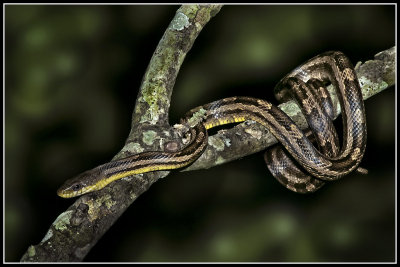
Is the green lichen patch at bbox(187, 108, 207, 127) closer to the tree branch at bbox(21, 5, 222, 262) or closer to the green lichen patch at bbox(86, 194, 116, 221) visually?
the tree branch at bbox(21, 5, 222, 262)

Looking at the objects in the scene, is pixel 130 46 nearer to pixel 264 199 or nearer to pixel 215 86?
pixel 215 86

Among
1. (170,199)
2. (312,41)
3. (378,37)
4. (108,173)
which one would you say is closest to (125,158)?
(108,173)

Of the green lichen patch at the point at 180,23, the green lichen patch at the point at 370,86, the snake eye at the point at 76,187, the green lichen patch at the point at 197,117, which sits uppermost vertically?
the green lichen patch at the point at 180,23

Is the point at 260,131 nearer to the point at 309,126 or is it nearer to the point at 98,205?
the point at 309,126

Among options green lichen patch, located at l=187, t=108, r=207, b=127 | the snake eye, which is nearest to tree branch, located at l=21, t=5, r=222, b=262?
green lichen patch, located at l=187, t=108, r=207, b=127

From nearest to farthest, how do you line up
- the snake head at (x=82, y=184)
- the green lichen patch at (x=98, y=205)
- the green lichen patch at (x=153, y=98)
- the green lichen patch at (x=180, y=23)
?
the green lichen patch at (x=98, y=205) < the snake head at (x=82, y=184) < the green lichen patch at (x=153, y=98) < the green lichen patch at (x=180, y=23)

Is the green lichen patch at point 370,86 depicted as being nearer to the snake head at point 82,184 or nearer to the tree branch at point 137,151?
the tree branch at point 137,151

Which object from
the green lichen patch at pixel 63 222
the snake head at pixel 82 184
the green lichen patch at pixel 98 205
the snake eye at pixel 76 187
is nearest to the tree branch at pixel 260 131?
the snake head at pixel 82 184

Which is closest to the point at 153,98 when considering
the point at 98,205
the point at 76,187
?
the point at 76,187
